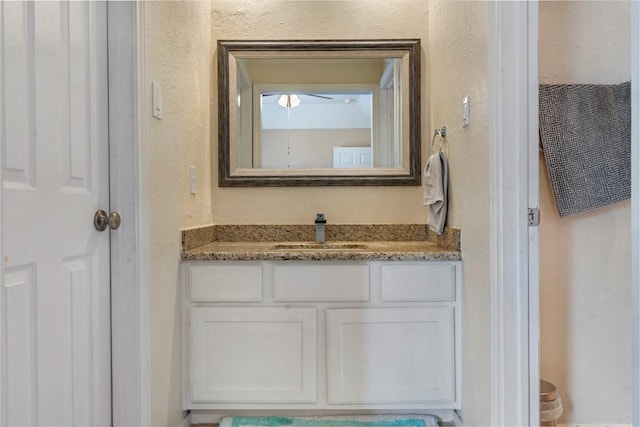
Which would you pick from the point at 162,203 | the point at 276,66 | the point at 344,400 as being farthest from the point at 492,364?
the point at 276,66

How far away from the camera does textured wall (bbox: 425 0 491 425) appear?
124 centimetres

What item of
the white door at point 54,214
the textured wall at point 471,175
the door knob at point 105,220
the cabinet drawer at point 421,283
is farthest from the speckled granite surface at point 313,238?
the white door at point 54,214

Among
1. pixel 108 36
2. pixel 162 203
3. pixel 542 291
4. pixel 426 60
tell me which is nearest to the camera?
pixel 108 36

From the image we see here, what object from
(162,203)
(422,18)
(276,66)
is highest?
(422,18)

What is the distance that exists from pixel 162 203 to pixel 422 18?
1615 mm

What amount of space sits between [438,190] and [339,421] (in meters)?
1.07

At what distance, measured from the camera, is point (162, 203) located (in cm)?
134

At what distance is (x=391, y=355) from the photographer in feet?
4.95

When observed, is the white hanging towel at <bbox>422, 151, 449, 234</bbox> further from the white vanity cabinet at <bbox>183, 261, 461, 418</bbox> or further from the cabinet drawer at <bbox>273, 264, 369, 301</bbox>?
the cabinet drawer at <bbox>273, 264, 369, 301</bbox>

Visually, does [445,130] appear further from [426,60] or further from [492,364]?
[492,364]

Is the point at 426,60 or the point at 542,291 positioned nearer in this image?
the point at 542,291

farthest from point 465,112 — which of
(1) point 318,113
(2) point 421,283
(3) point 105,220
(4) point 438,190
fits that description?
(3) point 105,220

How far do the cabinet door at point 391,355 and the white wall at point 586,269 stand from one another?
40 cm

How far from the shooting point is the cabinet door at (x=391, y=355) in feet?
4.93
